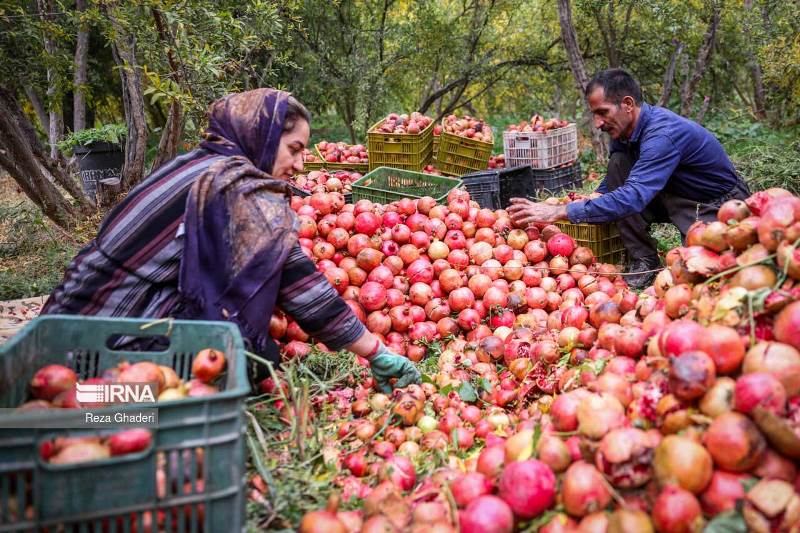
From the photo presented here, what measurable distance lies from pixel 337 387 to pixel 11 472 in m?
1.79

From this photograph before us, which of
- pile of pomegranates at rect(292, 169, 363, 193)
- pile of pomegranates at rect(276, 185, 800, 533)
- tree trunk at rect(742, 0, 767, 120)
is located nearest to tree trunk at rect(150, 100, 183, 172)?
pile of pomegranates at rect(292, 169, 363, 193)

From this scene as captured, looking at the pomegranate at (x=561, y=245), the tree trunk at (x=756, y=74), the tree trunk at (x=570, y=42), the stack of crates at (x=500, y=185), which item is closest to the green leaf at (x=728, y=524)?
the pomegranate at (x=561, y=245)

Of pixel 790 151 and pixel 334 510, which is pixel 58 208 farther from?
pixel 790 151

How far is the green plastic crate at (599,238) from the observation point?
433 centimetres

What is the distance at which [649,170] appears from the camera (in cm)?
399

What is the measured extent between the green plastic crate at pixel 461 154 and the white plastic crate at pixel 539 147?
1.14 ft

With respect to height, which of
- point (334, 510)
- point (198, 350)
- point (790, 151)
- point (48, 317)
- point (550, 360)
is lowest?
point (334, 510)

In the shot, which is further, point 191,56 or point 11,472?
point 191,56

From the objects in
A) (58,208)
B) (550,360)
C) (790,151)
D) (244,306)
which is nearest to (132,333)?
(244,306)

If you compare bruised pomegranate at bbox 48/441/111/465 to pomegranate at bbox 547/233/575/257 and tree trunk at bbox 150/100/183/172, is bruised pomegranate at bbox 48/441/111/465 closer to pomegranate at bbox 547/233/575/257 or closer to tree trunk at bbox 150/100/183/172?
pomegranate at bbox 547/233/575/257

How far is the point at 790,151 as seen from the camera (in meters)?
7.47

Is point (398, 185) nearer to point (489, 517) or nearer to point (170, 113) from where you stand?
point (170, 113)

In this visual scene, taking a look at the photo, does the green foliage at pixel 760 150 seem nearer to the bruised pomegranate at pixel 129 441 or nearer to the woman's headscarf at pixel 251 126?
the woman's headscarf at pixel 251 126

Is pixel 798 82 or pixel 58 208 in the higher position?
pixel 798 82
